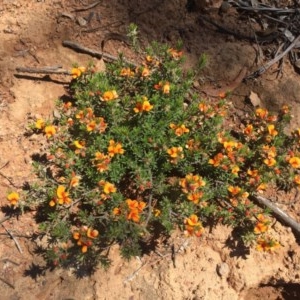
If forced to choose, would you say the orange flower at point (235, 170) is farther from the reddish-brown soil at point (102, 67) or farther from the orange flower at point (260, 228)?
the reddish-brown soil at point (102, 67)

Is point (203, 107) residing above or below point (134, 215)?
above

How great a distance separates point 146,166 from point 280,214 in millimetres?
1582

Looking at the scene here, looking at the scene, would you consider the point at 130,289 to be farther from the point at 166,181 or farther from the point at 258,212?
the point at 258,212

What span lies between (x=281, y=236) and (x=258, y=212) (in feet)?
1.54

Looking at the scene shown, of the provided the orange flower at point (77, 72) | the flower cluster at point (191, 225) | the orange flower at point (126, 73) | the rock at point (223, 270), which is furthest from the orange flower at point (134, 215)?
the orange flower at point (77, 72)

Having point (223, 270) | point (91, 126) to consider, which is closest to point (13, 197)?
point (91, 126)

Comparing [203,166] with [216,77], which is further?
[216,77]

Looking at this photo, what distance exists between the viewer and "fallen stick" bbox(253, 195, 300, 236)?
15.0ft

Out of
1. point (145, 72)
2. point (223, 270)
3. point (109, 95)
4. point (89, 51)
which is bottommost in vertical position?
point (223, 270)

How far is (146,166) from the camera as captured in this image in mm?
4309

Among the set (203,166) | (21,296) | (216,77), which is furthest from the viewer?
(216,77)

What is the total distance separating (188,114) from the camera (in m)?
4.59

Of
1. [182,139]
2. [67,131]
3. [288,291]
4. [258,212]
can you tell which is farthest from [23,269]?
[288,291]

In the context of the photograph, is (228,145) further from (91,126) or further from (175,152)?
(91,126)
